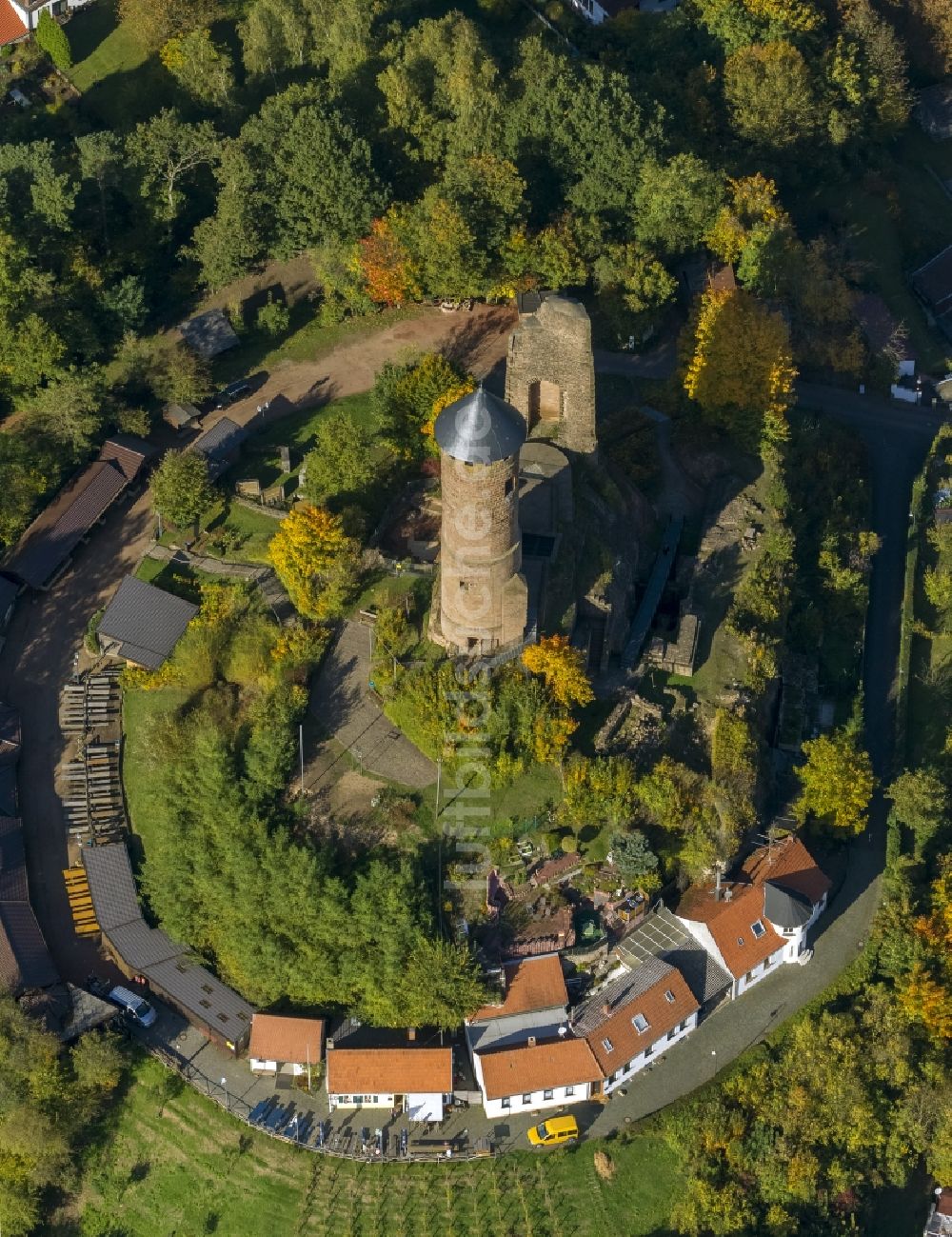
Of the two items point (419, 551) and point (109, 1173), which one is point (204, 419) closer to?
point (419, 551)

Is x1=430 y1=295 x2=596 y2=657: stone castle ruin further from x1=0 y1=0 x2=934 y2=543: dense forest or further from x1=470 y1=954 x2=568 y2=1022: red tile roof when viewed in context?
x1=470 y1=954 x2=568 y2=1022: red tile roof

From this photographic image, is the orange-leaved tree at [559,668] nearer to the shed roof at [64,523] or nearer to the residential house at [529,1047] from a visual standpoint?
the residential house at [529,1047]

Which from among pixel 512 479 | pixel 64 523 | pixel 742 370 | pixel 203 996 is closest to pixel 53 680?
pixel 64 523

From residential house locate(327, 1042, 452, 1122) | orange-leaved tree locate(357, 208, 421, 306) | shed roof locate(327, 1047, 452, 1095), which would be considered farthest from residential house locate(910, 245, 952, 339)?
residential house locate(327, 1042, 452, 1122)

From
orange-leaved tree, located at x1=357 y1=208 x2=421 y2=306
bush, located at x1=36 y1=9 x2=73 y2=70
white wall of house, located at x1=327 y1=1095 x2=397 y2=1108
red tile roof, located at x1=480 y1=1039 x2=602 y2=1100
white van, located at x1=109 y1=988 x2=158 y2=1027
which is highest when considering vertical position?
bush, located at x1=36 y1=9 x2=73 y2=70

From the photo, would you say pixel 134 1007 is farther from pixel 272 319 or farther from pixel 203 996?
pixel 272 319

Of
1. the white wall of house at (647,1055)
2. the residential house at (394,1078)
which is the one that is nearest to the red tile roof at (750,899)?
the white wall of house at (647,1055)
